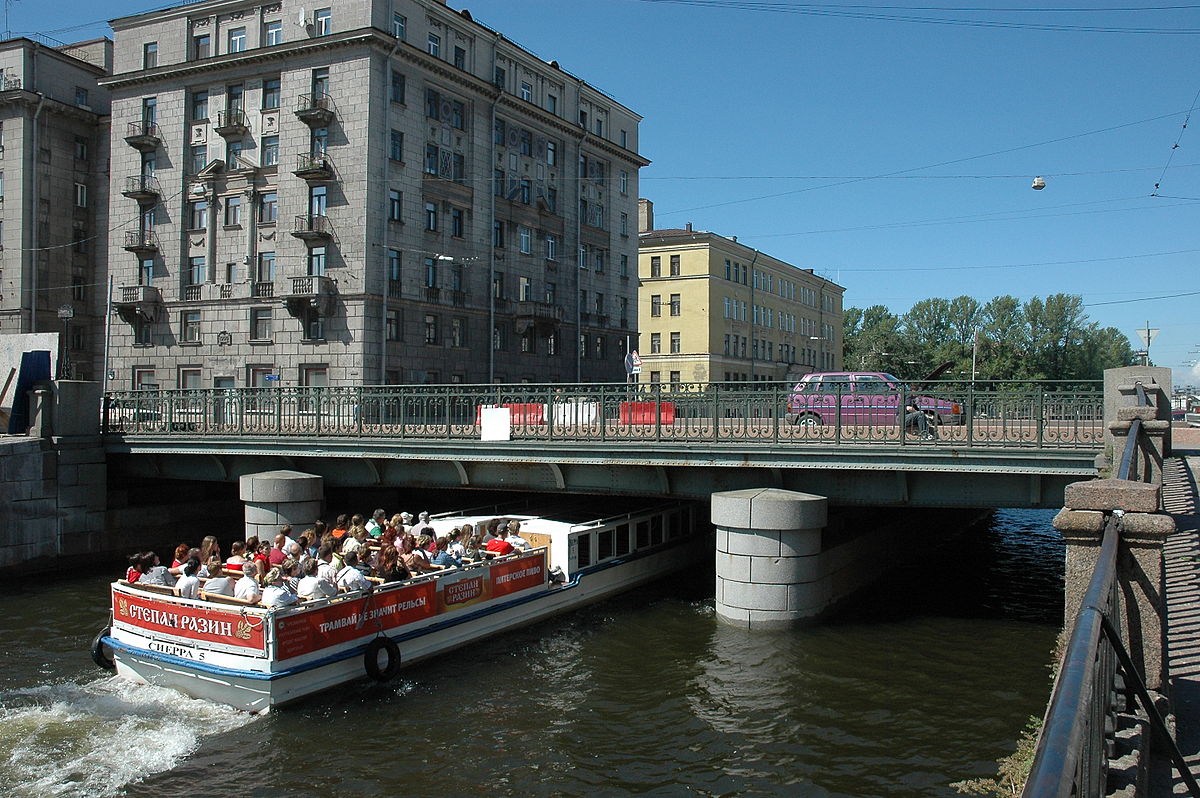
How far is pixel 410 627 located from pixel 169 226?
36599mm

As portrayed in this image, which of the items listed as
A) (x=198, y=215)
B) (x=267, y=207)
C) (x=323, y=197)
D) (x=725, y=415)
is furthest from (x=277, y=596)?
(x=198, y=215)

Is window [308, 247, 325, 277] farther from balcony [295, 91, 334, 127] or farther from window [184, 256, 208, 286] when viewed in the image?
window [184, 256, 208, 286]

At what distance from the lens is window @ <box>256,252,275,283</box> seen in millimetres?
43281

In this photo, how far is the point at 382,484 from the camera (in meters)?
24.7

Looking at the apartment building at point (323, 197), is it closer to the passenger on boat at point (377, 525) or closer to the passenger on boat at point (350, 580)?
the passenger on boat at point (377, 525)

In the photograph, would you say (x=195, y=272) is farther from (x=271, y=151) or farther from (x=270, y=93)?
(x=270, y=93)

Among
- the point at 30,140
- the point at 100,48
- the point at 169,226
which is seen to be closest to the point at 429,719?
the point at 169,226

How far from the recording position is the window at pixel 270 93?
43.0m

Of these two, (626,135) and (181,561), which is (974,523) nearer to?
(181,561)

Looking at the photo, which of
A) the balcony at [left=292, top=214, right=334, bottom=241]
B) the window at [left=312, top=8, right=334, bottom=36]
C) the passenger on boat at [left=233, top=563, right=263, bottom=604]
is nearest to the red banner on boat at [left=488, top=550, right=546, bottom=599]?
the passenger on boat at [left=233, top=563, right=263, bottom=604]

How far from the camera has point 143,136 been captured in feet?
148

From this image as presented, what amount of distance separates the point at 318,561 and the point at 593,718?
575 cm

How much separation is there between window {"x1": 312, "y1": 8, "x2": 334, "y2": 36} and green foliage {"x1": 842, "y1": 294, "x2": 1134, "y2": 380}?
235 feet

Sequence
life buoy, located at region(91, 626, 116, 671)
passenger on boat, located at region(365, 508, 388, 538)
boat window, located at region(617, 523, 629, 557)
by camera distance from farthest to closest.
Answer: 1. boat window, located at region(617, 523, 629, 557)
2. passenger on boat, located at region(365, 508, 388, 538)
3. life buoy, located at region(91, 626, 116, 671)
